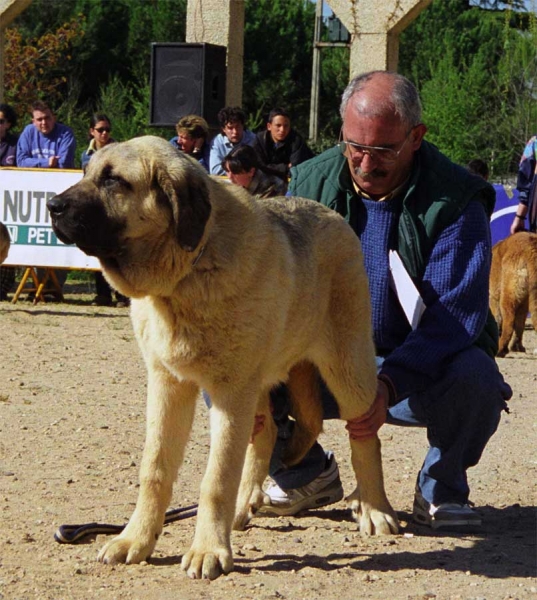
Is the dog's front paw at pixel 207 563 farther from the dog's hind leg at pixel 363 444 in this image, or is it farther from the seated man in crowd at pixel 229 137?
the seated man in crowd at pixel 229 137

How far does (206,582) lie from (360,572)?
24.0 inches

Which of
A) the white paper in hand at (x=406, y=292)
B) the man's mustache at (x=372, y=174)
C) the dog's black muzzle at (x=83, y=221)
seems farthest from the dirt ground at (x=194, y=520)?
the man's mustache at (x=372, y=174)

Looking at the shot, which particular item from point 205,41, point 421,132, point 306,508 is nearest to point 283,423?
point 306,508

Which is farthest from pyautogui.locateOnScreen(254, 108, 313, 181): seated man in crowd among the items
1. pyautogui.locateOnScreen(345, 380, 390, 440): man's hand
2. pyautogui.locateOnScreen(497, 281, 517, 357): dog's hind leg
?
pyautogui.locateOnScreen(345, 380, 390, 440): man's hand

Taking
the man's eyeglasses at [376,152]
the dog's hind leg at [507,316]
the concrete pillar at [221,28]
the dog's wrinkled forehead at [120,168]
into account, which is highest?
the concrete pillar at [221,28]

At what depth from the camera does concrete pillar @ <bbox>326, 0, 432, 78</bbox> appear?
13.8 meters

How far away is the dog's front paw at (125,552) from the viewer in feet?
13.1

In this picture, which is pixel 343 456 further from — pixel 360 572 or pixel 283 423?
pixel 360 572

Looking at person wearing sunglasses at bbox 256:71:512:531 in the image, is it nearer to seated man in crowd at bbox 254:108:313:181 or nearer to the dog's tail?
the dog's tail

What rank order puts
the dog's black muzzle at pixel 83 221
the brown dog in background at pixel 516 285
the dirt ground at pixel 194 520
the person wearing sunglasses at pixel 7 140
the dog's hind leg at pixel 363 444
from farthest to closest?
the person wearing sunglasses at pixel 7 140
the brown dog in background at pixel 516 285
the dog's hind leg at pixel 363 444
the dirt ground at pixel 194 520
the dog's black muzzle at pixel 83 221

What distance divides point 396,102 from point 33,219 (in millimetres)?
8873

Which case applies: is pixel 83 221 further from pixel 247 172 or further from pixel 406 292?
pixel 247 172

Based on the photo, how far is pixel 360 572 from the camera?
13.2 ft

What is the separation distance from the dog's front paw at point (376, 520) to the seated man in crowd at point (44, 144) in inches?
367
